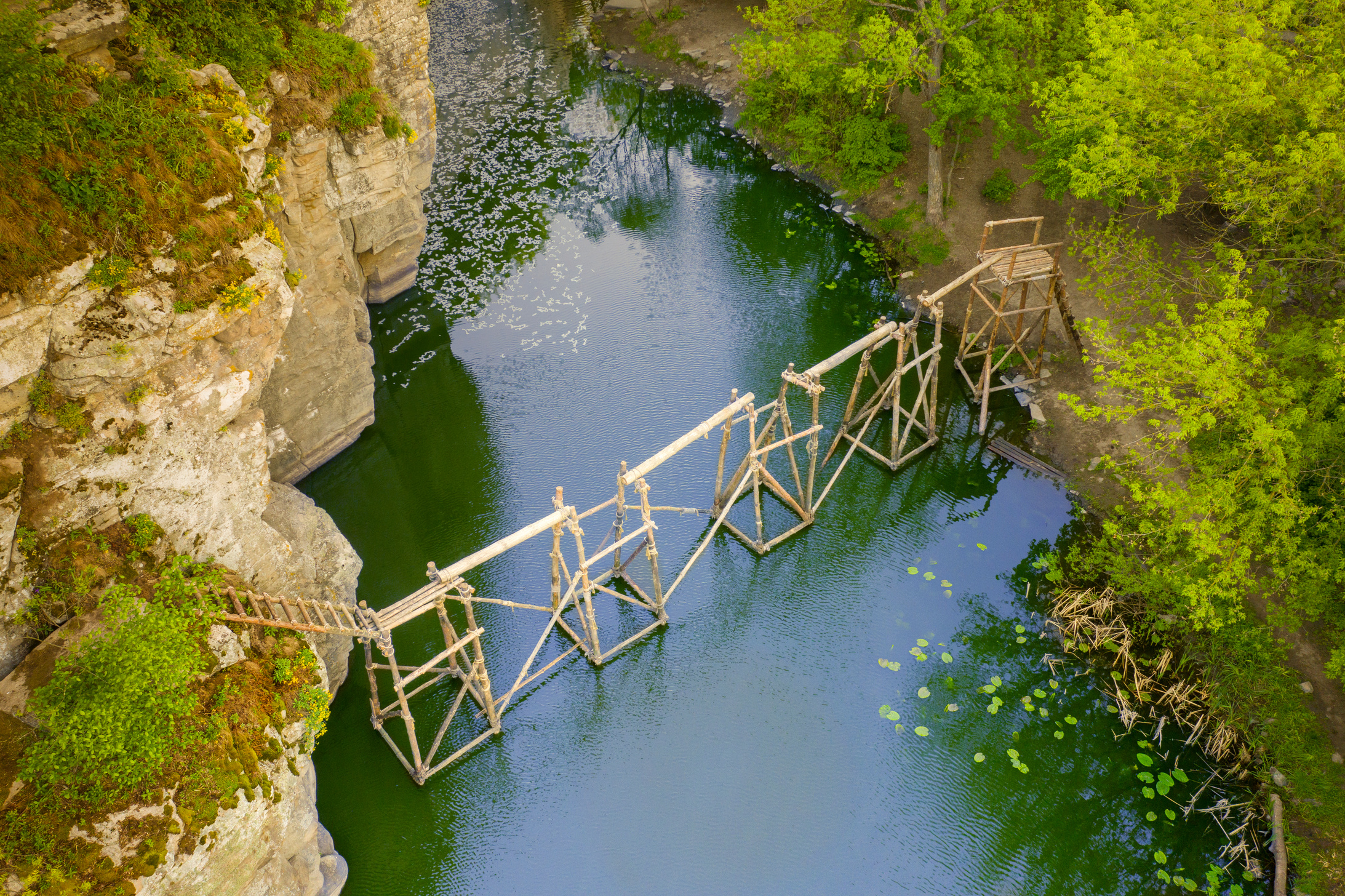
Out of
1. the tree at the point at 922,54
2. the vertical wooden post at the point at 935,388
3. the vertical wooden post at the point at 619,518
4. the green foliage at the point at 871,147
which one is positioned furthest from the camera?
the green foliage at the point at 871,147

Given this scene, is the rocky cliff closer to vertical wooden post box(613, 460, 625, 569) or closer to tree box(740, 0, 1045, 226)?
vertical wooden post box(613, 460, 625, 569)

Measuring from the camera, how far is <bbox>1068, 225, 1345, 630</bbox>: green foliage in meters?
11.5

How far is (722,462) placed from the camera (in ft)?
46.9

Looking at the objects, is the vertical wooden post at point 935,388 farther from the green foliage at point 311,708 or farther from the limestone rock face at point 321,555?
Result: the green foliage at point 311,708

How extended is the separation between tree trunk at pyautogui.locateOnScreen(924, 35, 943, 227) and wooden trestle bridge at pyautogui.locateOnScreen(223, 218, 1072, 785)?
2731mm

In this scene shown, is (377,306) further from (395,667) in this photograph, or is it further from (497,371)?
(395,667)

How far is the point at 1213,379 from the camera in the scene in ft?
38.4

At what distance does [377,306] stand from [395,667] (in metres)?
11.0

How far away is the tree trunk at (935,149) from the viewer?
18297 millimetres

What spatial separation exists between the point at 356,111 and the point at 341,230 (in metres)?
2.95

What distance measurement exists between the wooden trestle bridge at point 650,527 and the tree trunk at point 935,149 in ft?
8.96

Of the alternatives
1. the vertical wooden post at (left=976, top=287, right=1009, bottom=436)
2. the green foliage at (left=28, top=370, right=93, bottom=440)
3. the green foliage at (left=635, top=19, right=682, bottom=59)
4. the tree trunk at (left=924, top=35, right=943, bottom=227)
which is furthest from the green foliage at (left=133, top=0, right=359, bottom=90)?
the green foliage at (left=635, top=19, right=682, bottom=59)

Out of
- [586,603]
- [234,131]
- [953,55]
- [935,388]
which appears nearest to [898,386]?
[935,388]

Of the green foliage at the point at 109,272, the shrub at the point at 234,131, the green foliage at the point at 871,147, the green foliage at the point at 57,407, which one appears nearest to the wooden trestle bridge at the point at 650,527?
the green foliage at the point at 57,407
